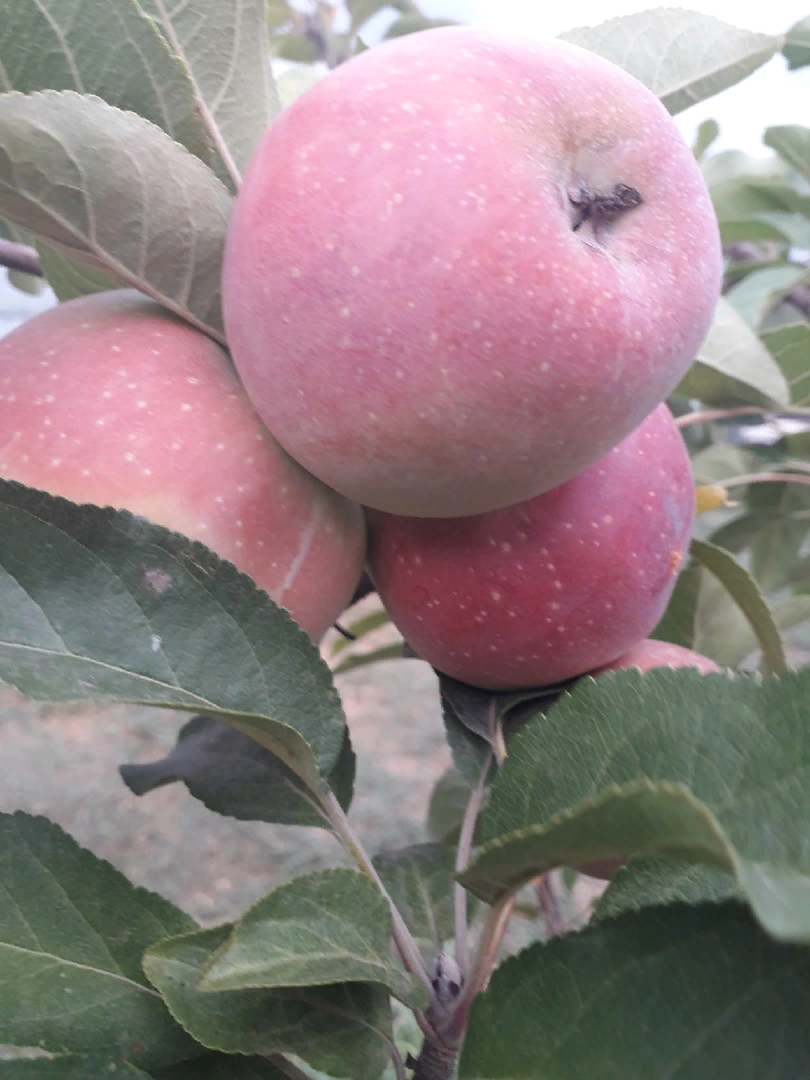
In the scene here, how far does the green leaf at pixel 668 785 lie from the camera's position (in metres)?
0.21

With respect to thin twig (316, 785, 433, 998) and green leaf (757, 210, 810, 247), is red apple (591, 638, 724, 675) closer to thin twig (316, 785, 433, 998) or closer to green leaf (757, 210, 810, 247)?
thin twig (316, 785, 433, 998)

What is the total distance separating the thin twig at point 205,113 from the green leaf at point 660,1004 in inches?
13.7

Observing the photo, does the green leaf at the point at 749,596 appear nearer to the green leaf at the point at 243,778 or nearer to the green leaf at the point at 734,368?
the green leaf at the point at 734,368

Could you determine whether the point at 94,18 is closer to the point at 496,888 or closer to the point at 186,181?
the point at 186,181

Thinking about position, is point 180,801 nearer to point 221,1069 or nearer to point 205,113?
point 221,1069

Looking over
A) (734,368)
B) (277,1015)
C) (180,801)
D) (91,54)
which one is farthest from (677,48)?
(180,801)

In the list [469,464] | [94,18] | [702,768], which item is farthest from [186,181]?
[702,768]

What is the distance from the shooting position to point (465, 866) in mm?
422

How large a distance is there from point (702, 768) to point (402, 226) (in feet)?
0.68

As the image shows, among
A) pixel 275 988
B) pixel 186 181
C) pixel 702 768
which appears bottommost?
pixel 275 988

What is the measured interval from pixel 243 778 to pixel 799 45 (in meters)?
0.87

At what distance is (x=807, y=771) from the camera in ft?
0.83

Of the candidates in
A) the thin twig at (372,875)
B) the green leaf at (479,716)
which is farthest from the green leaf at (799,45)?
the thin twig at (372,875)

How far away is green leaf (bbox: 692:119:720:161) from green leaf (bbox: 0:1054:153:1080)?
3.42 ft
